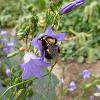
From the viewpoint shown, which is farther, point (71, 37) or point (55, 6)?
point (71, 37)

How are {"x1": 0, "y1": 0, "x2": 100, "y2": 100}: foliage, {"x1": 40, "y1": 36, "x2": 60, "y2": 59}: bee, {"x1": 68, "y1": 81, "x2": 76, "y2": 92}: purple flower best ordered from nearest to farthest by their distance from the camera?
{"x1": 40, "y1": 36, "x2": 60, "y2": 59}: bee < {"x1": 0, "y1": 0, "x2": 100, "y2": 100}: foliage < {"x1": 68, "y1": 81, "x2": 76, "y2": 92}: purple flower

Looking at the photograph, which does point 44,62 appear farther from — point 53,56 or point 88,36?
point 88,36

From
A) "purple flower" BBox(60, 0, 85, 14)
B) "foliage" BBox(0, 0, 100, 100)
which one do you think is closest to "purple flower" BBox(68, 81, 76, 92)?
"foliage" BBox(0, 0, 100, 100)

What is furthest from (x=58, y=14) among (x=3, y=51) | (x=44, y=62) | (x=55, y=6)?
(x=3, y=51)

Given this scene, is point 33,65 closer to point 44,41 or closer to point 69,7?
point 44,41

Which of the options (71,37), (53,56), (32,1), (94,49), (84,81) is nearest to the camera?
(53,56)

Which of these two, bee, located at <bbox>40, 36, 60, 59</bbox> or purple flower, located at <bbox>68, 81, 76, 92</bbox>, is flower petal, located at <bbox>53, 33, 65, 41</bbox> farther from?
purple flower, located at <bbox>68, 81, 76, 92</bbox>
